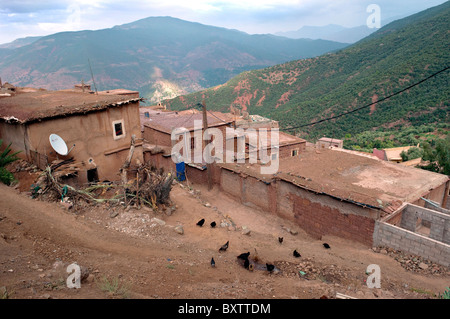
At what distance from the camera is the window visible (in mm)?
15564

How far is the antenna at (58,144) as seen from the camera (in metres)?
12.4

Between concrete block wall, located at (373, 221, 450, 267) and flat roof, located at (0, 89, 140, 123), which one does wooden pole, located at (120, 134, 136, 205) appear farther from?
concrete block wall, located at (373, 221, 450, 267)

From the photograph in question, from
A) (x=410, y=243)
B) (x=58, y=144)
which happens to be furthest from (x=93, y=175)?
(x=410, y=243)

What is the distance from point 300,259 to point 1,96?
17.0 meters

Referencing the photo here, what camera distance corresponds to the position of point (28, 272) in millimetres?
6824

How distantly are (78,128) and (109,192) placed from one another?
3558 millimetres

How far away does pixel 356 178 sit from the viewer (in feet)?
48.3

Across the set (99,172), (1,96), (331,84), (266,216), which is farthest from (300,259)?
(331,84)

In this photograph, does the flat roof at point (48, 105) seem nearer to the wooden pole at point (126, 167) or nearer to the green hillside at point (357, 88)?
the wooden pole at point (126, 167)

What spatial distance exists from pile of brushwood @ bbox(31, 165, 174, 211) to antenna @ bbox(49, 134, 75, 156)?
785 mm

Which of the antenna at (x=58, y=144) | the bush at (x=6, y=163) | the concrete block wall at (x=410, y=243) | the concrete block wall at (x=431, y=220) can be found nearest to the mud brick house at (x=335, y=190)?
the concrete block wall at (x=410, y=243)
